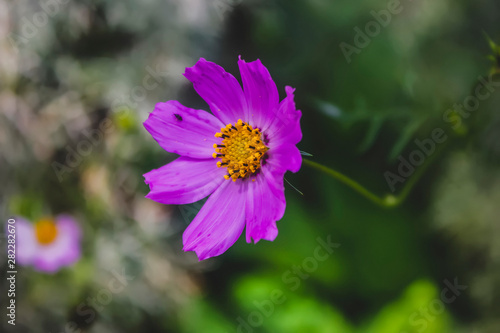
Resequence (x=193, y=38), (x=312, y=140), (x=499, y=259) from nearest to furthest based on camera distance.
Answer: (x=499, y=259), (x=312, y=140), (x=193, y=38)

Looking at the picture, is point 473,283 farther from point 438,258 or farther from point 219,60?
point 219,60

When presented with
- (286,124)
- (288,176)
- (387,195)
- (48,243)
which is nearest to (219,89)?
(286,124)

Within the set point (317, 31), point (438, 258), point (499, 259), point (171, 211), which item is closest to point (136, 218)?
point (171, 211)

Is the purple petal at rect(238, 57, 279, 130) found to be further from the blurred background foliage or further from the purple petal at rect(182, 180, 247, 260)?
the blurred background foliage

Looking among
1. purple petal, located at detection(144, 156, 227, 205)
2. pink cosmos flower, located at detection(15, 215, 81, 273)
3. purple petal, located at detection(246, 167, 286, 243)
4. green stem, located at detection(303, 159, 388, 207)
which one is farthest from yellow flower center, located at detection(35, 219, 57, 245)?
green stem, located at detection(303, 159, 388, 207)

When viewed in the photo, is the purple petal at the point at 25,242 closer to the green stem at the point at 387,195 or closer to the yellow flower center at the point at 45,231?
the yellow flower center at the point at 45,231
